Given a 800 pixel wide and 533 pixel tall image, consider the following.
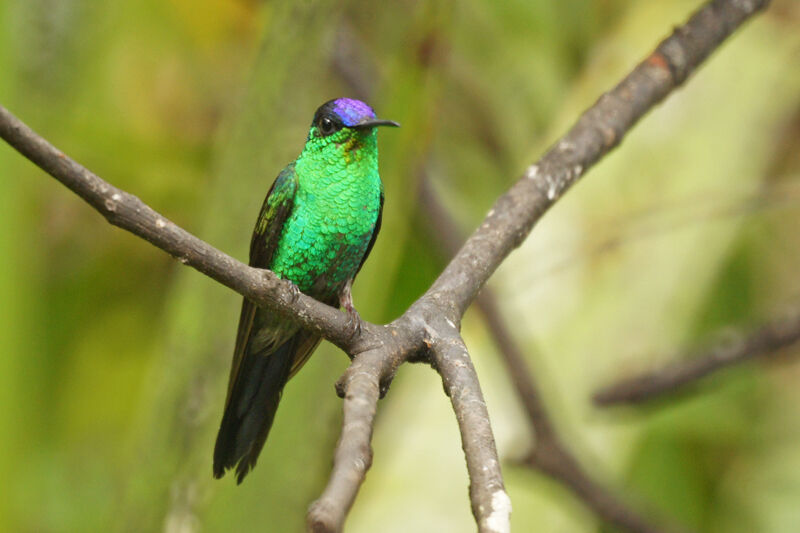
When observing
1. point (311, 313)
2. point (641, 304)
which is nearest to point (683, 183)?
point (641, 304)

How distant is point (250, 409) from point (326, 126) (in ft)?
2.32

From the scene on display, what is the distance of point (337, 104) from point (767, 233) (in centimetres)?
281

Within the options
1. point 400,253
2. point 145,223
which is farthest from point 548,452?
point 145,223

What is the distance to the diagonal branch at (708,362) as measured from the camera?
3.13m

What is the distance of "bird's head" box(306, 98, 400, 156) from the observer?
2.25 m

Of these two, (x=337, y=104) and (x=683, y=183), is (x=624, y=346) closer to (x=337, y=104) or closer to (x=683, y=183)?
(x=683, y=183)

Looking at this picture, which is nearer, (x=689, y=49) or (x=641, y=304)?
(x=689, y=49)

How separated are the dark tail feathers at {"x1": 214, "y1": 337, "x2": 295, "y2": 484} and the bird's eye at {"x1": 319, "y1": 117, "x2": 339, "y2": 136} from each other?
0.52 meters

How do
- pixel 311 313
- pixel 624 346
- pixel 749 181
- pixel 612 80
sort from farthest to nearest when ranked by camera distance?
pixel 612 80 < pixel 749 181 < pixel 624 346 < pixel 311 313

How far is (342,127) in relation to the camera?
2273mm

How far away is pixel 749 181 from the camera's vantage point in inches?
150

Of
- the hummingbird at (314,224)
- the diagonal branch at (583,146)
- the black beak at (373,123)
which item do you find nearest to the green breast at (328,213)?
the hummingbird at (314,224)

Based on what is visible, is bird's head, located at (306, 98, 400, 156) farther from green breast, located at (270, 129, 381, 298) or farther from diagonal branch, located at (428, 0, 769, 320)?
diagonal branch, located at (428, 0, 769, 320)

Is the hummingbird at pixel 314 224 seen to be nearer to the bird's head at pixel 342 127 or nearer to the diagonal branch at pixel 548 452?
the bird's head at pixel 342 127
